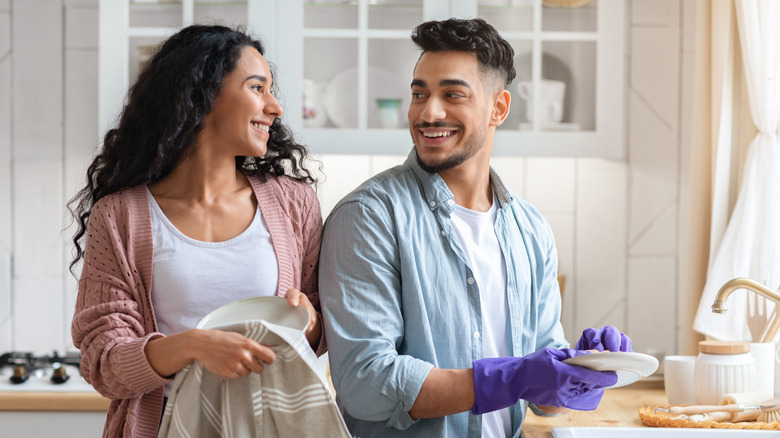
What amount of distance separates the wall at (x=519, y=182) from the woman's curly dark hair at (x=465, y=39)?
1.17 metres

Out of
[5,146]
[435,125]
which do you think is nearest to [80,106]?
[5,146]

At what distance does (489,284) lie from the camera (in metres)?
1.38

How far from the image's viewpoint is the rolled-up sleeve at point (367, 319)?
4.02ft

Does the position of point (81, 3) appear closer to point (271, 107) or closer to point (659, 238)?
point (271, 107)

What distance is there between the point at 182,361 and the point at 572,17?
156 centimetres

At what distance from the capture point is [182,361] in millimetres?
1149

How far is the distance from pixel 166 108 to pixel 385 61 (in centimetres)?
101

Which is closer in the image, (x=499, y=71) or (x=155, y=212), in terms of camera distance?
(x=155, y=212)

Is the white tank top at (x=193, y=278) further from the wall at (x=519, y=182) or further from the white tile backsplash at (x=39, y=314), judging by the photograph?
the white tile backsplash at (x=39, y=314)

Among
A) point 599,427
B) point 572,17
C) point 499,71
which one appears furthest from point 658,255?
point 499,71

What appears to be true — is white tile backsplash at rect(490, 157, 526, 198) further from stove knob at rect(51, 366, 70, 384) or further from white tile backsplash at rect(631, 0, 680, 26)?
stove knob at rect(51, 366, 70, 384)

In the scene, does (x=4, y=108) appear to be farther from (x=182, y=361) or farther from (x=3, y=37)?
(x=182, y=361)

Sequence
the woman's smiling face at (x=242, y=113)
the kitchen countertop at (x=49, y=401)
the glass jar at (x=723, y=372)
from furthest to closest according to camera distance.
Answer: the kitchen countertop at (x=49, y=401)
the glass jar at (x=723, y=372)
the woman's smiling face at (x=242, y=113)

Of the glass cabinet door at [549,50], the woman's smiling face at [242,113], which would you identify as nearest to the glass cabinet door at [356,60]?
the glass cabinet door at [549,50]
